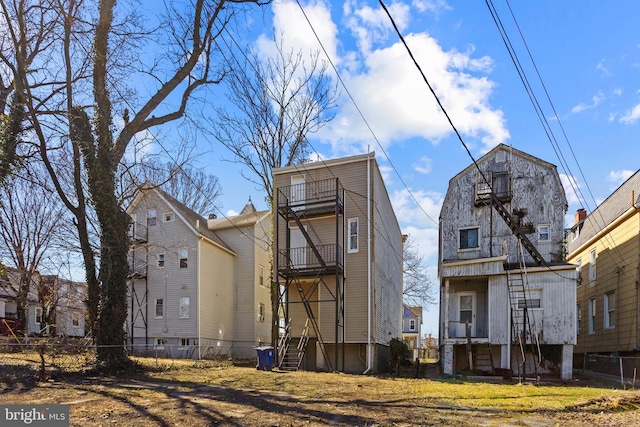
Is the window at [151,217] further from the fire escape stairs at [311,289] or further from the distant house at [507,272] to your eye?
the distant house at [507,272]

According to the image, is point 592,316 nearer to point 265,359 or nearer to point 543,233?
point 543,233

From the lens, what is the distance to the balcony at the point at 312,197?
1848cm

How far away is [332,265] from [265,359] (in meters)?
4.37

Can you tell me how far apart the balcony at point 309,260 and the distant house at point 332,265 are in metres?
0.04

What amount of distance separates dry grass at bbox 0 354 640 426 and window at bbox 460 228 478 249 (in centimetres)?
893

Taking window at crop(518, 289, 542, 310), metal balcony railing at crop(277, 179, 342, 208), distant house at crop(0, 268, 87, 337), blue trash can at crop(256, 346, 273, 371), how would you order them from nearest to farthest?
1. blue trash can at crop(256, 346, 273, 371)
2. window at crop(518, 289, 542, 310)
3. metal balcony railing at crop(277, 179, 342, 208)
4. distant house at crop(0, 268, 87, 337)

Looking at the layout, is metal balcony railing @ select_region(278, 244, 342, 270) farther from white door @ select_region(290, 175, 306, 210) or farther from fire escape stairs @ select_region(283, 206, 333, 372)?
white door @ select_region(290, 175, 306, 210)

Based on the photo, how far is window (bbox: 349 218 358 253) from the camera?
18.5m

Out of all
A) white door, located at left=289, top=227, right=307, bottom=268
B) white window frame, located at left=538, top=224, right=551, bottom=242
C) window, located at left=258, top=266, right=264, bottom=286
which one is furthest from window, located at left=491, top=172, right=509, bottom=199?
window, located at left=258, top=266, right=264, bottom=286

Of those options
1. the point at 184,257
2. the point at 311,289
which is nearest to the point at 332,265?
the point at 311,289

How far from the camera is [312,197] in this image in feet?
63.9

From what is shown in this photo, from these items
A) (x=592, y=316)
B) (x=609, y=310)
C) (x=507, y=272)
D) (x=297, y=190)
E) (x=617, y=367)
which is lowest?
(x=617, y=367)
